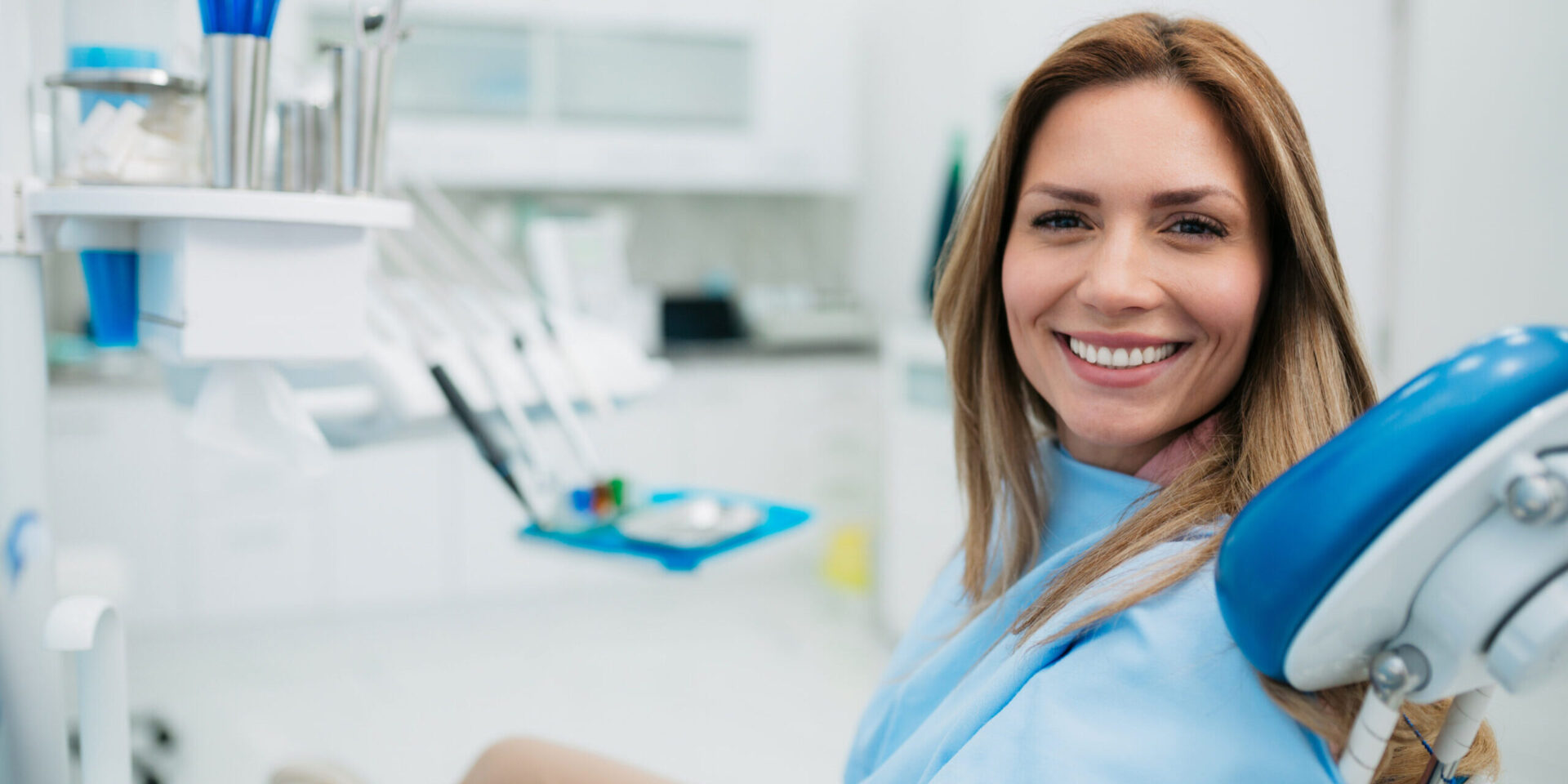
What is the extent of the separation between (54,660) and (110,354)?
8.28ft

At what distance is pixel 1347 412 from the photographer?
800 mm

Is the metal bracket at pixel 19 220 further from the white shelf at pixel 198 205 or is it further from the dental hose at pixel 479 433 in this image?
the dental hose at pixel 479 433

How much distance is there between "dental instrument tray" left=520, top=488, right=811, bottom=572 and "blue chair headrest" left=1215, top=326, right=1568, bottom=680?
0.63m

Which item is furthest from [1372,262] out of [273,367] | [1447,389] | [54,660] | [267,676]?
[267,676]

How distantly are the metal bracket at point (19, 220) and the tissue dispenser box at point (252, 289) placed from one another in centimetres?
9

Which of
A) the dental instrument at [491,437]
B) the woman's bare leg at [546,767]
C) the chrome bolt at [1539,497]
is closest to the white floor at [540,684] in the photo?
the woman's bare leg at [546,767]

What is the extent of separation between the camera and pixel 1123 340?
84 centimetres

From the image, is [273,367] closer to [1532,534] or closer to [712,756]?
[1532,534]

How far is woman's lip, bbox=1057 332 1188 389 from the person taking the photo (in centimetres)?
84

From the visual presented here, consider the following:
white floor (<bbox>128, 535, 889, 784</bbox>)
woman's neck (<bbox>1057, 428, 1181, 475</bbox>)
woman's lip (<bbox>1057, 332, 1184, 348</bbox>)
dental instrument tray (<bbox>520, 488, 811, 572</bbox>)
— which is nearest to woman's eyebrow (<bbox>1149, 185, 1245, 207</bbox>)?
woman's lip (<bbox>1057, 332, 1184, 348</bbox>)

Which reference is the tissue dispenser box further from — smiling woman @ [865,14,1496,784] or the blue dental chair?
the blue dental chair

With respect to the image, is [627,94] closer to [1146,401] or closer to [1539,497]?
[1146,401]

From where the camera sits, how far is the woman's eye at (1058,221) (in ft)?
2.85

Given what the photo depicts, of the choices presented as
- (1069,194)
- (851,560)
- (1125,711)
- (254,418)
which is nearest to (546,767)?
(254,418)
